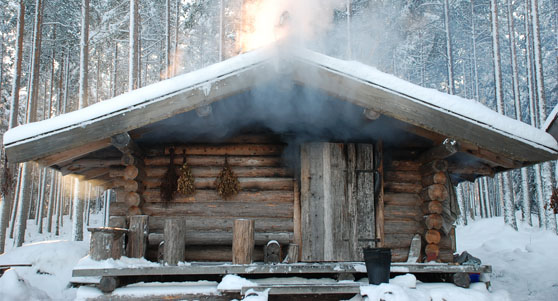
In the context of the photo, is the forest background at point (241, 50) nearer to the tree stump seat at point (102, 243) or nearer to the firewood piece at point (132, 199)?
the firewood piece at point (132, 199)

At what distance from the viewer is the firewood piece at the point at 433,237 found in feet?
25.3

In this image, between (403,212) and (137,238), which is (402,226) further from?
(137,238)

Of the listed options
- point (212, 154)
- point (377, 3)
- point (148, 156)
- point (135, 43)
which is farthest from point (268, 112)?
point (377, 3)

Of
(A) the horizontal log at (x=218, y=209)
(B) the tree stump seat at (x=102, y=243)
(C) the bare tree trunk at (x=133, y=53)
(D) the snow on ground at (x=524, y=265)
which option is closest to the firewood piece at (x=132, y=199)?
(A) the horizontal log at (x=218, y=209)

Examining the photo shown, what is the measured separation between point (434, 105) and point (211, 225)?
4.37m

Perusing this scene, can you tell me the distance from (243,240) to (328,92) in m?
2.63

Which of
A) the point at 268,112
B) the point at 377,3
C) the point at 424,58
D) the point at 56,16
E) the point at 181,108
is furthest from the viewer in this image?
the point at 424,58

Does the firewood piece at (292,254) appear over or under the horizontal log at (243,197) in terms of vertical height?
under

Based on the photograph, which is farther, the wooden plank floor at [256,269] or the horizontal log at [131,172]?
the horizontal log at [131,172]

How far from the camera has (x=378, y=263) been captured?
19.1 ft

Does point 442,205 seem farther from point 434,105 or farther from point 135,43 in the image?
point 135,43

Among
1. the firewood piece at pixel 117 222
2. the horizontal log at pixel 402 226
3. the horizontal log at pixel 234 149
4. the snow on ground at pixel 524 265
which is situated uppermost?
the horizontal log at pixel 234 149

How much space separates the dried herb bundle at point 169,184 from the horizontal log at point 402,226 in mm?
4028

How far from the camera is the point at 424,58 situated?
34.5 m
